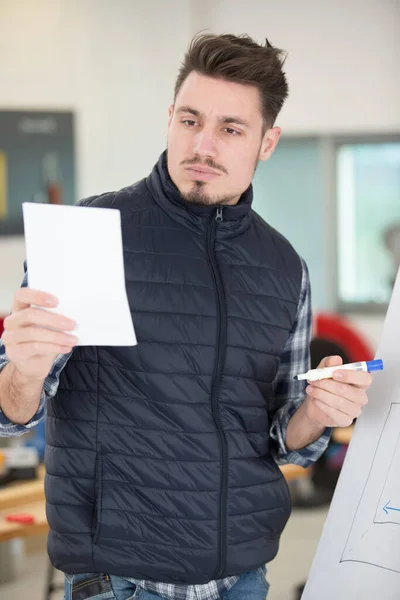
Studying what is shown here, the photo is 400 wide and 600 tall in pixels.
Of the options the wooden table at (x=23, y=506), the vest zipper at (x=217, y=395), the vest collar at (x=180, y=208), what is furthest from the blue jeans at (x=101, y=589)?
the wooden table at (x=23, y=506)

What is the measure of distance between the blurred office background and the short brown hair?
390 cm

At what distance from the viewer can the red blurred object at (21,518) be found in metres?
2.56

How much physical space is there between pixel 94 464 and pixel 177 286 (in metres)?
0.35

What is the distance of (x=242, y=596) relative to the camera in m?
1.57

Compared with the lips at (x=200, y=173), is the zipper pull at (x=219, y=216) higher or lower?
lower

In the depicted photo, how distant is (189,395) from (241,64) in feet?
2.09

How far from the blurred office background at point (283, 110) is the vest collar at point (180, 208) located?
394 centimetres

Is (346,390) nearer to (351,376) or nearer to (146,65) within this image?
(351,376)

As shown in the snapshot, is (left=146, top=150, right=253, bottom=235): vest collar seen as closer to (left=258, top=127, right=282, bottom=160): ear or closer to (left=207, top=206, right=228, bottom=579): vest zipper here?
(left=207, top=206, right=228, bottom=579): vest zipper

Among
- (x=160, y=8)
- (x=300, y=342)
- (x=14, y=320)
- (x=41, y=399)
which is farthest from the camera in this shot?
(x=160, y=8)

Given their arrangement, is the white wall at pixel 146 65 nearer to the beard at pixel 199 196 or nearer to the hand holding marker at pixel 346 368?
the beard at pixel 199 196

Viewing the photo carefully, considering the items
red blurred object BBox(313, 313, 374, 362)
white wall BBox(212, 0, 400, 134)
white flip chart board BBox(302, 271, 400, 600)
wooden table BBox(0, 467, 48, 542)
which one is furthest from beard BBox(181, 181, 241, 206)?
white wall BBox(212, 0, 400, 134)

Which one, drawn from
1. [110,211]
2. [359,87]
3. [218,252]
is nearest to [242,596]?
[218,252]

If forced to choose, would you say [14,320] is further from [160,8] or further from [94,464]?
[160,8]
